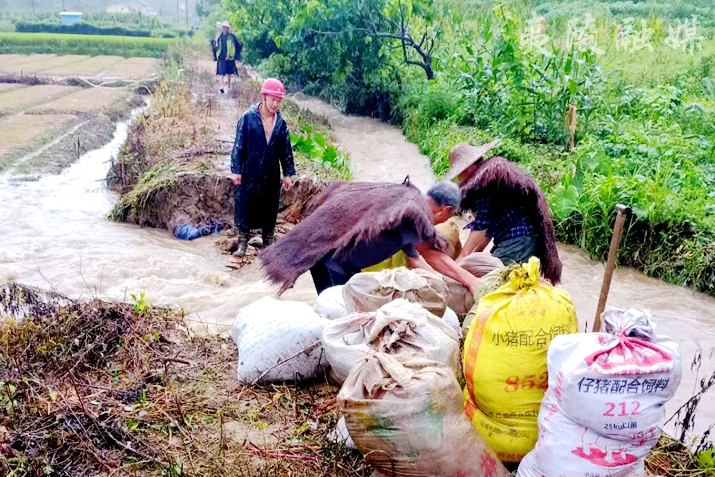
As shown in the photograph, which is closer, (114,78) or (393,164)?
(393,164)

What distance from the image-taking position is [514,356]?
2248 mm

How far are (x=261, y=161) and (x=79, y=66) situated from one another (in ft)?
77.8

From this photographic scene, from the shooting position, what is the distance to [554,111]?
8867mm

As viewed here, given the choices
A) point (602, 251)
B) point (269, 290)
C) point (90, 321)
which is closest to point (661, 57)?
Result: point (602, 251)

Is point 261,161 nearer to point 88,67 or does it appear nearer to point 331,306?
point 331,306

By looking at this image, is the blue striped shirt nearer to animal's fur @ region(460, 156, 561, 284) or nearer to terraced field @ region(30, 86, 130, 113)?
animal's fur @ region(460, 156, 561, 284)

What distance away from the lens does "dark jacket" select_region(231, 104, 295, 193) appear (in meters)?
5.20

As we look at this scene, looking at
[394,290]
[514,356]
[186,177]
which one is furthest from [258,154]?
[514,356]

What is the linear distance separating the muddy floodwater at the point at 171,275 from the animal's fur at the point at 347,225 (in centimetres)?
84

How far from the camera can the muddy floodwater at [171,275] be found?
4.84 metres

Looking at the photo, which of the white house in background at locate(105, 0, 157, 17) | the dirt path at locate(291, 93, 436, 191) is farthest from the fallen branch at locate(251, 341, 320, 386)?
the white house in background at locate(105, 0, 157, 17)

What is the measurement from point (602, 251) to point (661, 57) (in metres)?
7.89

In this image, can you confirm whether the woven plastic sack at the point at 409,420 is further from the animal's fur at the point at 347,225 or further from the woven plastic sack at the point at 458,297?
the woven plastic sack at the point at 458,297

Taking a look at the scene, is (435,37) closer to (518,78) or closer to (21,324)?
(518,78)
